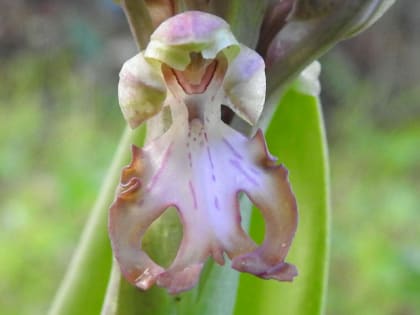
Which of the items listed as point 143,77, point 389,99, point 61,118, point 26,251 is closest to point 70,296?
point 143,77

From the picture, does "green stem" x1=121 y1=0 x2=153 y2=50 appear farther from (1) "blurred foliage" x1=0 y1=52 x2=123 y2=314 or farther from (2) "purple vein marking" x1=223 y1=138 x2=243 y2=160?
(1) "blurred foliage" x1=0 y1=52 x2=123 y2=314

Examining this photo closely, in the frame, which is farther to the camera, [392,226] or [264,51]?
[392,226]

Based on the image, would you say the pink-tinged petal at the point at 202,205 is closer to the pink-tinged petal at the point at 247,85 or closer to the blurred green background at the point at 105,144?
the pink-tinged petal at the point at 247,85

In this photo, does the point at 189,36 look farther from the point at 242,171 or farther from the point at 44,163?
the point at 44,163

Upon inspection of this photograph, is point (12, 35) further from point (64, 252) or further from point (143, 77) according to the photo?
point (143, 77)

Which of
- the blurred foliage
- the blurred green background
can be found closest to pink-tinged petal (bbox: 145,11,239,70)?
the blurred green background

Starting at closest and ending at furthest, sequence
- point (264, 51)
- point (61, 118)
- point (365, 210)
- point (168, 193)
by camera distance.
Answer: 1. point (168, 193)
2. point (264, 51)
3. point (365, 210)
4. point (61, 118)

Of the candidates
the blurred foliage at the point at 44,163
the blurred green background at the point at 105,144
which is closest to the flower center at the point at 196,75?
the blurred green background at the point at 105,144
